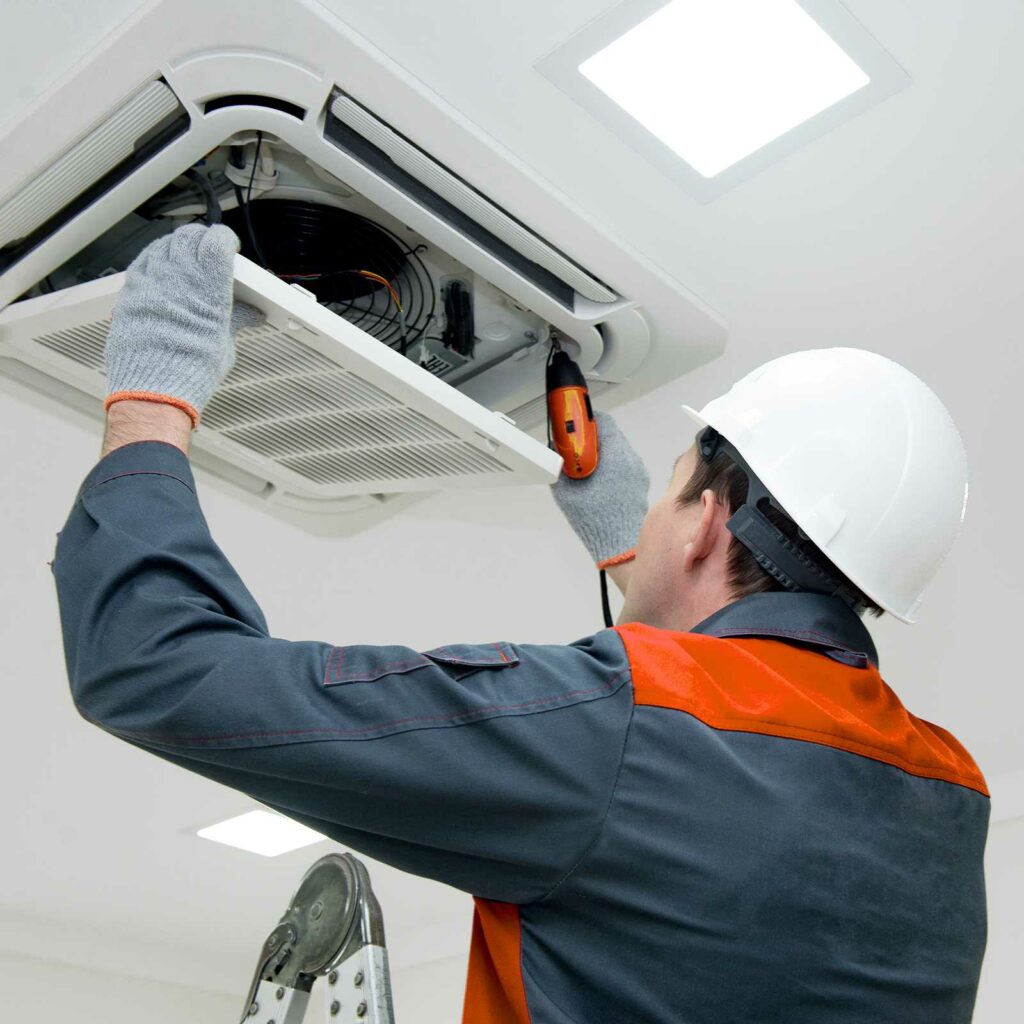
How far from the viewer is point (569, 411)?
1515mm

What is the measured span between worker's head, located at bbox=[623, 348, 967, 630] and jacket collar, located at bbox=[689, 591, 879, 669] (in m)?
0.05

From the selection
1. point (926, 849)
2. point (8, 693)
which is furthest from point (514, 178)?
point (8, 693)

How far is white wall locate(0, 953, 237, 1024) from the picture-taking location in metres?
3.92

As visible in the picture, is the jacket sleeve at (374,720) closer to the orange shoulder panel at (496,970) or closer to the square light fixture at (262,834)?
the orange shoulder panel at (496,970)

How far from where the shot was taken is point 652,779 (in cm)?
91

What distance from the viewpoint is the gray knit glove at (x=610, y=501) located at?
5.24 ft

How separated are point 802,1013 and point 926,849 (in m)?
0.19

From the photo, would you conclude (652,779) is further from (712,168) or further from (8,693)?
(8,693)

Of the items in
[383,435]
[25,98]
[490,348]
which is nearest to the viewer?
[25,98]

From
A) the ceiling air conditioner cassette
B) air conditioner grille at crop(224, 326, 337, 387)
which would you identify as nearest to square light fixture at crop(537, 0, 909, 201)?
the ceiling air conditioner cassette

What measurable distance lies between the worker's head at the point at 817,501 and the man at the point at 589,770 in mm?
75

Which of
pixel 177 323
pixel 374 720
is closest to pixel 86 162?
pixel 177 323

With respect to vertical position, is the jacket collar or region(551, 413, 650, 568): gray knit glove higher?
region(551, 413, 650, 568): gray knit glove

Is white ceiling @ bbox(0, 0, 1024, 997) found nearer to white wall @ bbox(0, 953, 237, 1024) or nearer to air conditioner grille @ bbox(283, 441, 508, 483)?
air conditioner grille @ bbox(283, 441, 508, 483)
